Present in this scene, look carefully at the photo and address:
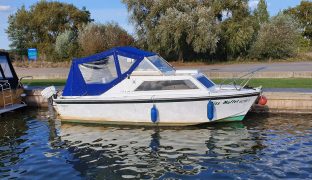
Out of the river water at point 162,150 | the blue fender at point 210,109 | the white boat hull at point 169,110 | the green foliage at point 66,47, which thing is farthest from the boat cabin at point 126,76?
the green foliage at point 66,47

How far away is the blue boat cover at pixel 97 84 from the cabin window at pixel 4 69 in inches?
224

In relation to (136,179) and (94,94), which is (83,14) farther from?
(136,179)

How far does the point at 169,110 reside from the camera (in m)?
14.8

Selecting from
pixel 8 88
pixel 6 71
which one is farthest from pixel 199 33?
pixel 8 88

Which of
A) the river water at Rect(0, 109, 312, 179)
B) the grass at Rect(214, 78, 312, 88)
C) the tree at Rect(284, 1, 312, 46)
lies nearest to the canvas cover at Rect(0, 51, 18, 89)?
the river water at Rect(0, 109, 312, 179)

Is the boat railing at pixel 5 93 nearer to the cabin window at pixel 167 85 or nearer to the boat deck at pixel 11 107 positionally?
the boat deck at pixel 11 107

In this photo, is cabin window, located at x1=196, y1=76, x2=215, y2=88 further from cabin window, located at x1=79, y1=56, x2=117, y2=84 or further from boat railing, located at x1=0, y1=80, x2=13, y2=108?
boat railing, located at x1=0, y1=80, x2=13, y2=108

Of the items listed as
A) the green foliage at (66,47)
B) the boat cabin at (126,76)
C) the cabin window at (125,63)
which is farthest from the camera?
the green foliage at (66,47)

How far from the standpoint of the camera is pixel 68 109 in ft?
52.6

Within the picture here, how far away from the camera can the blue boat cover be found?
15523 millimetres

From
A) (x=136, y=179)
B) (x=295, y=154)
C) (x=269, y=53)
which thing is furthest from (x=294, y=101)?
(x=269, y=53)

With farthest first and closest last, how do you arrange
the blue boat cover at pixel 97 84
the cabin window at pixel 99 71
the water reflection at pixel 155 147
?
the cabin window at pixel 99 71 < the blue boat cover at pixel 97 84 < the water reflection at pixel 155 147

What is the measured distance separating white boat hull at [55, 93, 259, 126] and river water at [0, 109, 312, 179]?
15.0 inches

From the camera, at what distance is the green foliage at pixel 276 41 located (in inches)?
1630
